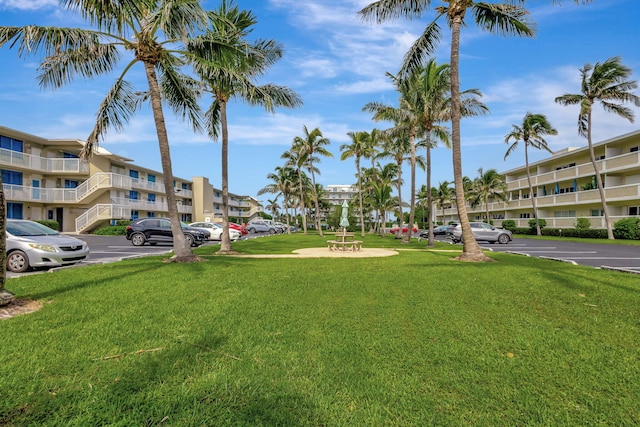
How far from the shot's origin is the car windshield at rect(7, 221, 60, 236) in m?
9.70

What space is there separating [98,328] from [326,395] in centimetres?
321

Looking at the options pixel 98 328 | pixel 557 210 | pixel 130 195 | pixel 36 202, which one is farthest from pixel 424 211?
pixel 98 328

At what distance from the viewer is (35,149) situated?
96.0 feet

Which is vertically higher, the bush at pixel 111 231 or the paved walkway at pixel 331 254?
the bush at pixel 111 231

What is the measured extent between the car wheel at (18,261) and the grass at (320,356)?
3.16 m

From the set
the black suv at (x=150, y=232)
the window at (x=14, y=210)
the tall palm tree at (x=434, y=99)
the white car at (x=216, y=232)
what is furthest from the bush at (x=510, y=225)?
the window at (x=14, y=210)

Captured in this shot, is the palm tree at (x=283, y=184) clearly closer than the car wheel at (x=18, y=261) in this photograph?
No

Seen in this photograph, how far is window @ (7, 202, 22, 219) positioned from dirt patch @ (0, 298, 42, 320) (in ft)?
93.2

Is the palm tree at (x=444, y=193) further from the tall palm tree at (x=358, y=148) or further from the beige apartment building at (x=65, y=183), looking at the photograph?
the beige apartment building at (x=65, y=183)

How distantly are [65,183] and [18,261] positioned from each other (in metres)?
27.7

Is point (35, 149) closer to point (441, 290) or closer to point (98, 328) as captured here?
point (98, 328)

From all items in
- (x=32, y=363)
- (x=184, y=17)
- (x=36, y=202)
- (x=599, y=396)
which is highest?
(x=184, y=17)

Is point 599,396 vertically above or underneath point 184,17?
underneath

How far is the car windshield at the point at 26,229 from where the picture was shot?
970 centimetres
